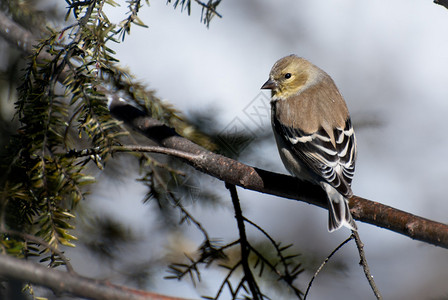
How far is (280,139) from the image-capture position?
8.80 feet

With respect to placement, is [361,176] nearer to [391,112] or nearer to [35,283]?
[391,112]

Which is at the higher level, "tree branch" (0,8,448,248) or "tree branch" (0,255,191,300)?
"tree branch" (0,8,448,248)

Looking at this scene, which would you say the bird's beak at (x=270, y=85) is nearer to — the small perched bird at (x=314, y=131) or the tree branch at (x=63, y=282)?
the small perched bird at (x=314, y=131)

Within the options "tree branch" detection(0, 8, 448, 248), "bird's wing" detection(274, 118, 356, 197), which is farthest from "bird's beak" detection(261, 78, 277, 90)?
"tree branch" detection(0, 8, 448, 248)

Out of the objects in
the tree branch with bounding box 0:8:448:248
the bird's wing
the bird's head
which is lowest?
the tree branch with bounding box 0:8:448:248

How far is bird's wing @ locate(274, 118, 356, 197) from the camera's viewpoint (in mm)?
2363

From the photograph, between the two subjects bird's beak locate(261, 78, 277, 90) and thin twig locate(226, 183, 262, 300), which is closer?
thin twig locate(226, 183, 262, 300)

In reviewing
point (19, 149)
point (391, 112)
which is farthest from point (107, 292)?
point (391, 112)

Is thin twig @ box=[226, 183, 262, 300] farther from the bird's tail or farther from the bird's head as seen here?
the bird's head

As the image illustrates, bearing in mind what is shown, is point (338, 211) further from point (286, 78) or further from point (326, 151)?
point (286, 78)

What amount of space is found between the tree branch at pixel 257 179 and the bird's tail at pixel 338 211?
35mm

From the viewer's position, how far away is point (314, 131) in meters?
2.64

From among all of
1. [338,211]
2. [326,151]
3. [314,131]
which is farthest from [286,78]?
[338,211]

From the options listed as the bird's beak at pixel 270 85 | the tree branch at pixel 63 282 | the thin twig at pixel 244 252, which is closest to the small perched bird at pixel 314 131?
the bird's beak at pixel 270 85
